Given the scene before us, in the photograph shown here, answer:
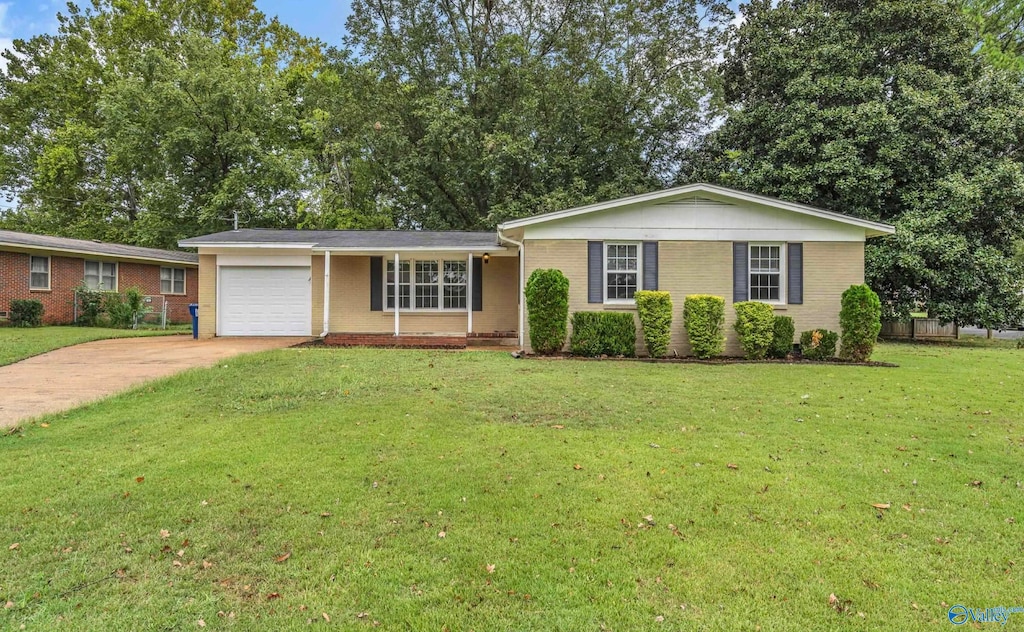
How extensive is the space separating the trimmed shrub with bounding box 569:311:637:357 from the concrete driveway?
6880 mm

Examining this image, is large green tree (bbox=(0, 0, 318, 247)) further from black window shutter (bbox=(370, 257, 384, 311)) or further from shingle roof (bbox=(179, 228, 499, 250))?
black window shutter (bbox=(370, 257, 384, 311))

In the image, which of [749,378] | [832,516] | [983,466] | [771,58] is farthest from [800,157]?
[832,516]

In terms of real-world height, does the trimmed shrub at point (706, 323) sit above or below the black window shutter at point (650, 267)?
below

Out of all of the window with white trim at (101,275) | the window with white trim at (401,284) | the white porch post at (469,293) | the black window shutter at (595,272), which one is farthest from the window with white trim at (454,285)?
the window with white trim at (101,275)

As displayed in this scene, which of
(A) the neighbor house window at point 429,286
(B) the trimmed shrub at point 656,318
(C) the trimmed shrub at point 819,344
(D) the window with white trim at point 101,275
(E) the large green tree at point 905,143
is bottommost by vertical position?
(C) the trimmed shrub at point 819,344

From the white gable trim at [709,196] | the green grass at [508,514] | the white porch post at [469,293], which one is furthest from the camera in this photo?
the white porch post at [469,293]

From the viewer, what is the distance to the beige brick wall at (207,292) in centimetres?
1423

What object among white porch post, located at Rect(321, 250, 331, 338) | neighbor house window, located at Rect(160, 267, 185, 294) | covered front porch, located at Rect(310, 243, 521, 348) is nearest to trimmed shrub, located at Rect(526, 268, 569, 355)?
covered front porch, located at Rect(310, 243, 521, 348)

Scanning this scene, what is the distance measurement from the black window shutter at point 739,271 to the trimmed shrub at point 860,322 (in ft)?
6.53

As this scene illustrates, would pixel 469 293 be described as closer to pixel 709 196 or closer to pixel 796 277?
pixel 709 196

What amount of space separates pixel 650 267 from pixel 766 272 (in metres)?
2.67

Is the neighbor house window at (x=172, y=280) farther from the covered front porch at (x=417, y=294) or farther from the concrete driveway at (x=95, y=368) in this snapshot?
the covered front porch at (x=417, y=294)

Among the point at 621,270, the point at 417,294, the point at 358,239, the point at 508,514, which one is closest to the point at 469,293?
the point at 417,294

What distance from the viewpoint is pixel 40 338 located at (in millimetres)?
13008
